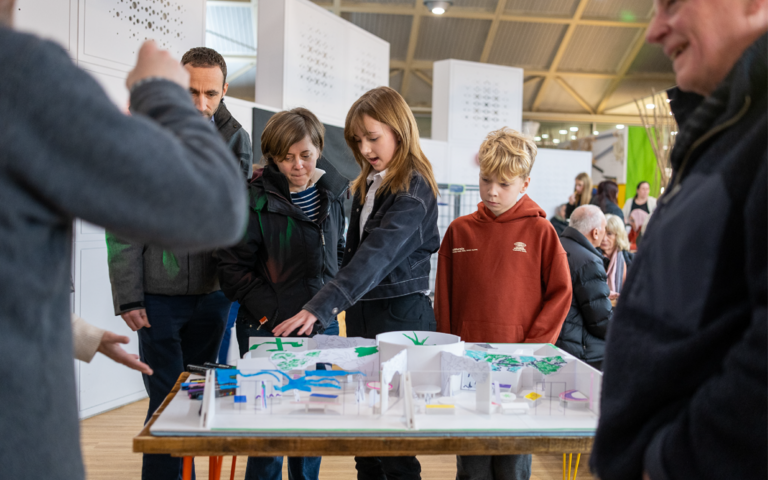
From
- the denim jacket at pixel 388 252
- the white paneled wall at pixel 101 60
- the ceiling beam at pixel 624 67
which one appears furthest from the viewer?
the ceiling beam at pixel 624 67

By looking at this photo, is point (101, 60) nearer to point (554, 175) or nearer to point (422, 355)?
point (422, 355)

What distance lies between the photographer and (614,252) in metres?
4.00

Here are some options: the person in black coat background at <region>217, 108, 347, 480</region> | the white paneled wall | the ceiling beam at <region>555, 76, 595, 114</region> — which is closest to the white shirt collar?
the person in black coat background at <region>217, 108, 347, 480</region>

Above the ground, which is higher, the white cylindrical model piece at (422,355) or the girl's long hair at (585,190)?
the girl's long hair at (585,190)

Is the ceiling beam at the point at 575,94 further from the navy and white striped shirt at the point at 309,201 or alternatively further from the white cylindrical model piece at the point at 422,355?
the white cylindrical model piece at the point at 422,355

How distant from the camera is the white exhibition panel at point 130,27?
323cm

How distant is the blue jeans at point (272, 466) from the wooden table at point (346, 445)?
0.76 metres

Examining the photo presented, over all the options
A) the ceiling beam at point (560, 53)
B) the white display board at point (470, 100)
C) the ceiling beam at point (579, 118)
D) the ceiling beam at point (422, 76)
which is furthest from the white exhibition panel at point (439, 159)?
the ceiling beam at point (579, 118)

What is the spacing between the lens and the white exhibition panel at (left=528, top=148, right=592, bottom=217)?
23.9ft

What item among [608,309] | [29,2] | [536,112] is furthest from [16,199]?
[536,112]

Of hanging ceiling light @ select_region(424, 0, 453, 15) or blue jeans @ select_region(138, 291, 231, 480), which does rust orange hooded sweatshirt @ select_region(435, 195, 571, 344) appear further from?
hanging ceiling light @ select_region(424, 0, 453, 15)

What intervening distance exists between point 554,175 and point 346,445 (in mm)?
6663

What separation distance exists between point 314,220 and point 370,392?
89 cm

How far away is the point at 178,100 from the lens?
27.4 inches
